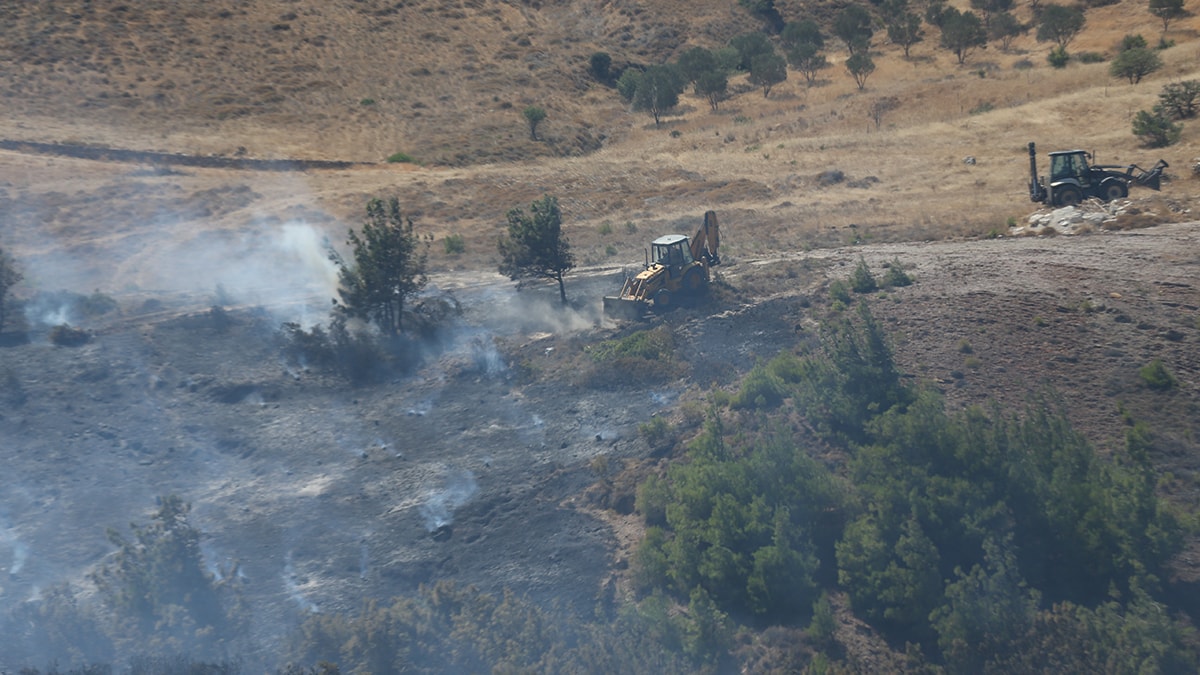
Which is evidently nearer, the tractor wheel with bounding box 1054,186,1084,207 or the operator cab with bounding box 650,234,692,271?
the operator cab with bounding box 650,234,692,271

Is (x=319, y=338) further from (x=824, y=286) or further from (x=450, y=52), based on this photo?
(x=450, y=52)

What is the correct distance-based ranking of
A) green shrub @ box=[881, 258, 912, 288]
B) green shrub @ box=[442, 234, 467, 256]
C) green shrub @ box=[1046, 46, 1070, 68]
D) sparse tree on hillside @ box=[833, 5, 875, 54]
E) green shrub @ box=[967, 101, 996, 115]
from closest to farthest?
green shrub @ box=[881, 258, 912, 288] < green shrub @ box=[442, 234, 467, 256] < green shrub @ box=[967, 101, 996, 115] < green shrub @ box=[1046, 46, 1070, 68] < sparse tree on hillside @ box=[833, 5, 875, 54]

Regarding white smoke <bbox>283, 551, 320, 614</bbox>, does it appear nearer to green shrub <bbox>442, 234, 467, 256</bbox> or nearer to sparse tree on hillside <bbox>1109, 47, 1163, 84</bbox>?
green shrub <bbox>442, 234, 467, 256</bbox>

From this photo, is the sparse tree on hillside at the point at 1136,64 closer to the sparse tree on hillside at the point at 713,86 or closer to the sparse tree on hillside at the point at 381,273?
the sparse tree on hillside at the point at 713,86

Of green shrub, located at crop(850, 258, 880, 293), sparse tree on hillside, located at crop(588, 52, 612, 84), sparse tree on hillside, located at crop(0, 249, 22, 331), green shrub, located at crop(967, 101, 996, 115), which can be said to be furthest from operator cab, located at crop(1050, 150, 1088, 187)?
sparse tree on hillside, located at crop(588, 52, 612, 84)

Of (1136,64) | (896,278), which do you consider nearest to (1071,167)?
(896,278)

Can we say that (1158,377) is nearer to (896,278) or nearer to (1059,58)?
(896,278)

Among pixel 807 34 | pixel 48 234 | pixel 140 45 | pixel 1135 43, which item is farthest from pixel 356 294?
pixel 807 34
